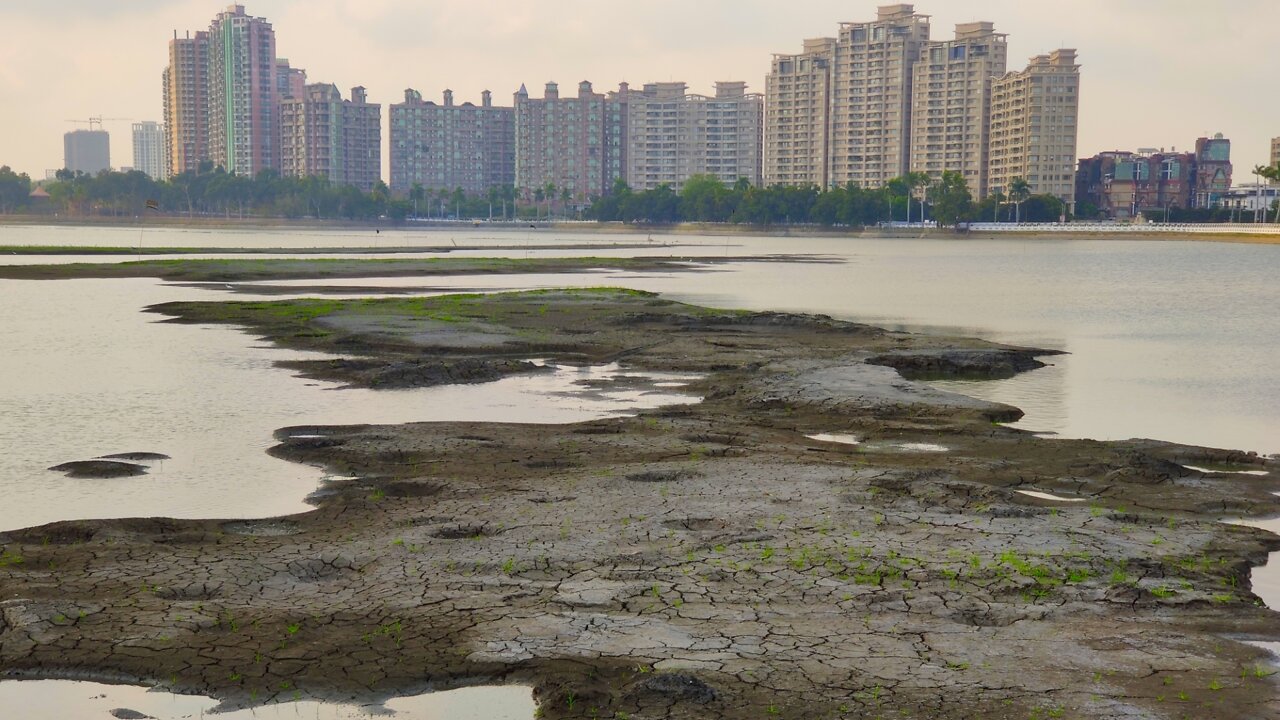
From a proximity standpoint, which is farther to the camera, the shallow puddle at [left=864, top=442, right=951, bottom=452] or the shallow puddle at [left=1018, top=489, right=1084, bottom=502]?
the shallow puddle at [left=864, top=442, right=951, bottom=452]

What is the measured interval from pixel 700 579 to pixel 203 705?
420 centimetres

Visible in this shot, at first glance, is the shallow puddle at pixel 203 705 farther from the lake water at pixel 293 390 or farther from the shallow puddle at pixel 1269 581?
the shallow puddle at pixel 1269 581

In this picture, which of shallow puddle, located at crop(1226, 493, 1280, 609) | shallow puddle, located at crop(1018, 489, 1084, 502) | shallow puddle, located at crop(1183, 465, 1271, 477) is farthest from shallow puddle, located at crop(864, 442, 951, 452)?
shallow puddle, located at crop(1226, 493, 1280, 609)

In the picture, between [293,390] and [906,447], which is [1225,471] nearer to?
[906,447]

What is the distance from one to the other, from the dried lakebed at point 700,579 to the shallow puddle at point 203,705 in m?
0.15

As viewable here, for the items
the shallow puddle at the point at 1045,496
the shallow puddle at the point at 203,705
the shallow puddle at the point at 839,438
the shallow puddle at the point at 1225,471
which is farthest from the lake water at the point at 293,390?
the shallow puddle at the point at 203,705

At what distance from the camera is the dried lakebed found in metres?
8.97

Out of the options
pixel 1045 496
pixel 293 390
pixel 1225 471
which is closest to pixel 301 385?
pixel 293 390

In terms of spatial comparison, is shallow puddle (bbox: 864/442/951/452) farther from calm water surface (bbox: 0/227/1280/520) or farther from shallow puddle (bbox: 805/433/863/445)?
calm water surface (bbox: 0/227/1280/520)

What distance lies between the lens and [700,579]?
37.1 feet

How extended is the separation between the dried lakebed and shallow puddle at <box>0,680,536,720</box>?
0.15 metres

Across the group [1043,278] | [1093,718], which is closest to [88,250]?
[1043,278]

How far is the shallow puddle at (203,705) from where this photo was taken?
8.54 meters

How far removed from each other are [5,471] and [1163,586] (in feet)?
43.2
